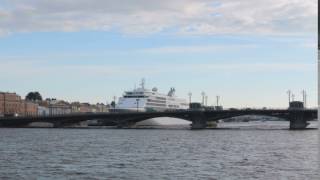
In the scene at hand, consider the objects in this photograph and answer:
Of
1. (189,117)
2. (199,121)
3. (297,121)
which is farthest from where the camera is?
(189,117)

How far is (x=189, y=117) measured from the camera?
150 metres

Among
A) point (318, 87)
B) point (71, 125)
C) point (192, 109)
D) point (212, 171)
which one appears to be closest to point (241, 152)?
point (212, 171)

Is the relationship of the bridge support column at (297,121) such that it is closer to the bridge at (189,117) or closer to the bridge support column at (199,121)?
the bridge at (189,117)

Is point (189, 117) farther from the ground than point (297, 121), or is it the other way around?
point (189, 117)

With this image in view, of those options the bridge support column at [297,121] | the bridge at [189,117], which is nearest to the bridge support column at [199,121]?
the bridge at [189,117]

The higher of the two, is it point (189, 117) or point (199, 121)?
point (189, 117)

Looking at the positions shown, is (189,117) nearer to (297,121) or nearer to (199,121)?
(199,121)

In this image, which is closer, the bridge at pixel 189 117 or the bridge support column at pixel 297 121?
the bridge at pixel 189 117

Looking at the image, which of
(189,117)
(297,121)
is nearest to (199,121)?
(189,117)

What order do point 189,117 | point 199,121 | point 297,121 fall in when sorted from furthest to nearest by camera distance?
1. point 189,117
2. point 199,121
3. point 297,121

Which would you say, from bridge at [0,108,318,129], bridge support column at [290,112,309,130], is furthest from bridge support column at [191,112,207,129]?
bridge support column at [290,112,309,130]

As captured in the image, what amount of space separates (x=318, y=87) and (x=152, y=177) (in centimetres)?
2709

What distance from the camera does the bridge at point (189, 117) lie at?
140250 millimetres

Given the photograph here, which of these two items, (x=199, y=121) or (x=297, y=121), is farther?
(x=199, y=121)
